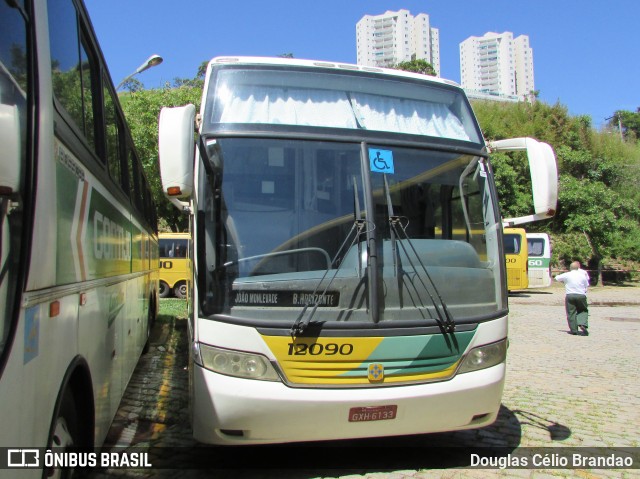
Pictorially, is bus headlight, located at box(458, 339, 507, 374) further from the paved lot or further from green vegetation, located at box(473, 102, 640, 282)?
green vegetation, located at box(473, 102, 640, 282)

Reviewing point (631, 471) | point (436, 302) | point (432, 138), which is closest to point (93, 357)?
point (436, 302)

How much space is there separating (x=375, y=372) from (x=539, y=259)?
80.8 feet

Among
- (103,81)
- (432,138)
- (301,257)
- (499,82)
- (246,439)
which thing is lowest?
(246,439)

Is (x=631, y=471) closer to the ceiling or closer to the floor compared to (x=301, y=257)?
closer to the floor

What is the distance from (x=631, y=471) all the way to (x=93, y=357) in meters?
4.28

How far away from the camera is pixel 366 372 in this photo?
3.92 m

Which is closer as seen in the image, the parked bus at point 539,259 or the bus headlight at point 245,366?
the bus headlight at point 245,366

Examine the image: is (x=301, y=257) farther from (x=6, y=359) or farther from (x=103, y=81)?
(x=103, y=81)

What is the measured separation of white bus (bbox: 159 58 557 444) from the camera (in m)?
3.82

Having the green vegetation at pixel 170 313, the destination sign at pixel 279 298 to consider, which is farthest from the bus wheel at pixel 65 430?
the green vegetation at pixel 170 313

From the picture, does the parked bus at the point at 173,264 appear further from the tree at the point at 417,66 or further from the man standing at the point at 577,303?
the tree at the point at 417,66

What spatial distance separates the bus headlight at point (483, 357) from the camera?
4227mm

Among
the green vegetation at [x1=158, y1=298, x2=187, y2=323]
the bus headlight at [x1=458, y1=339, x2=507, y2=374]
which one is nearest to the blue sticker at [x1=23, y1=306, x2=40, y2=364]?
the bus headlight at [x1=458, y1=339, x2=507, y2=374]

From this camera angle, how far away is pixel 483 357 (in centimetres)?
431
